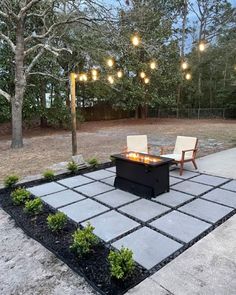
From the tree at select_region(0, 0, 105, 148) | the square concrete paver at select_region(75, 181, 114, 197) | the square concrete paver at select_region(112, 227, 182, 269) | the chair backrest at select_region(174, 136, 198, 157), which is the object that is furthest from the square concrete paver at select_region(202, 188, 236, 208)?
the tree at select_region(0, 0, 105, 148)

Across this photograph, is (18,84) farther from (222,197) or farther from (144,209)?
(222,197)

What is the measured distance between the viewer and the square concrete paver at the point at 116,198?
11.3 ft

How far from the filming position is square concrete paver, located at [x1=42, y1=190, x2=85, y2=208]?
11.5 ft

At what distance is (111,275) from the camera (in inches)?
80.5

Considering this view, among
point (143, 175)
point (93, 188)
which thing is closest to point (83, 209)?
point (93, 188)

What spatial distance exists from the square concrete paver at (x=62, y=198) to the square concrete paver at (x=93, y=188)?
140 mm

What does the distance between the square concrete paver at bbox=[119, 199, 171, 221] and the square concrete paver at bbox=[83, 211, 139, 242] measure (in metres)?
0.15

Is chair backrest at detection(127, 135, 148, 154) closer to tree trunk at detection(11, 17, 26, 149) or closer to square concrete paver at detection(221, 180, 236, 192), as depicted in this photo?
square concrete paver at detection(221, 180, 236, 192)

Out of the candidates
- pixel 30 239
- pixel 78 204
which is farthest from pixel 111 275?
pixel 78 204

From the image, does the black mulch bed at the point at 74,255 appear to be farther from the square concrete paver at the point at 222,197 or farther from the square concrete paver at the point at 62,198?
the square concrete paver at the point at 222,197

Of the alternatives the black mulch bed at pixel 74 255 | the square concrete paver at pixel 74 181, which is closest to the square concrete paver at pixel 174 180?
the square concrete paver at pixel 74 181

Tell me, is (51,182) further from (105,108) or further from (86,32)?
(105,108)

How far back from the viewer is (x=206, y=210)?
125 inches

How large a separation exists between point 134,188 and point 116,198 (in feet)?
1.15
